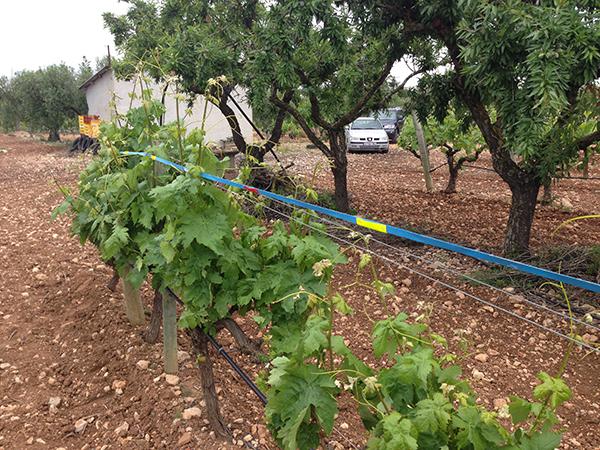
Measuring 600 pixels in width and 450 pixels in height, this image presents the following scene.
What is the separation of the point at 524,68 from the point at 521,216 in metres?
2.09

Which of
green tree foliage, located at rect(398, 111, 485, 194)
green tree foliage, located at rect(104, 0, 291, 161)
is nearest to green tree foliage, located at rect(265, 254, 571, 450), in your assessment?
green tree foliage, located at rect(104, 0, 291, 161)

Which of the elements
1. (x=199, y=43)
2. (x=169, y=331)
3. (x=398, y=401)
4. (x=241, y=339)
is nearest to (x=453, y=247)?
(x=398, y=401)

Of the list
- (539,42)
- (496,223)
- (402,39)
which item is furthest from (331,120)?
(539,42)

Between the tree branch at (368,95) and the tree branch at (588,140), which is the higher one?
the tree branch at (368,95)

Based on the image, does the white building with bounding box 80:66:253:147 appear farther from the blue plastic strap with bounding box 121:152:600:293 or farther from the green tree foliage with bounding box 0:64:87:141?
the blue plastic strap with bounding box 121:152:600:293

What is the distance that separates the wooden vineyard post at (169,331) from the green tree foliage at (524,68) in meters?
2.90

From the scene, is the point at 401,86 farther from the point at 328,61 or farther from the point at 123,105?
the point at 123,105

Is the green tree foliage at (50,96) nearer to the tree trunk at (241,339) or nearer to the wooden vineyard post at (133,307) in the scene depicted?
the wooden vineyard post at (133,307)

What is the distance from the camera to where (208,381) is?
2.54m

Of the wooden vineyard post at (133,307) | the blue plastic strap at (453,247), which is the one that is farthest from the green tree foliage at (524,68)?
the wooden vineyard post at (133,307)

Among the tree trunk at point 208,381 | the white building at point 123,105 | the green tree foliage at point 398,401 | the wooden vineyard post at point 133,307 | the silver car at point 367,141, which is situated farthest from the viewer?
the silver car at point 367,141

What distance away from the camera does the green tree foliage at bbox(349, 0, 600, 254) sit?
350 cm

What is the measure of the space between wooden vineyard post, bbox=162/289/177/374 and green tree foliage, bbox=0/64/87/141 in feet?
76.5

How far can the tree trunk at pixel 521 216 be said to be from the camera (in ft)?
17.3
